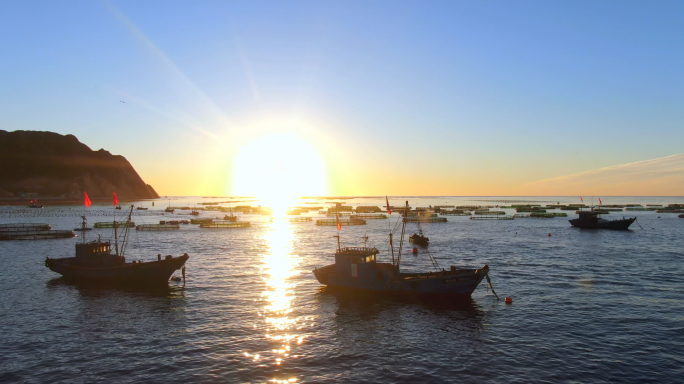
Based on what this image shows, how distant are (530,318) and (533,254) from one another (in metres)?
37.7

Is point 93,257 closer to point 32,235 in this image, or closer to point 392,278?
point 392,278

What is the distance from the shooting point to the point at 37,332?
30141 mm

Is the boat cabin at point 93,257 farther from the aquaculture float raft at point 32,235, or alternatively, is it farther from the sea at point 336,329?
the aquaculture float raft at point 32,235

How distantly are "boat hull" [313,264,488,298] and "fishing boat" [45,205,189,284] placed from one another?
2167cm

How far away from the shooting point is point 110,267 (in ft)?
152

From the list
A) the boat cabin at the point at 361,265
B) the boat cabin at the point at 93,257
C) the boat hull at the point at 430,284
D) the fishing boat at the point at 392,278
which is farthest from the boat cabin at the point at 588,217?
the boat cabin at the point at 93,257

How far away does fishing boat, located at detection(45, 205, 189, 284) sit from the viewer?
150 feet

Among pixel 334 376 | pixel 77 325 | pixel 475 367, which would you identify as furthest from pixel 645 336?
pixel 77 325

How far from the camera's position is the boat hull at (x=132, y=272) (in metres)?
45.6

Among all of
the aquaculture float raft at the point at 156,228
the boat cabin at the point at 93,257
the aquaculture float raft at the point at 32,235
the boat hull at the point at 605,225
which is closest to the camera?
the boat cabin at the point at 93,257

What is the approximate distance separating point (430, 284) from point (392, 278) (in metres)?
3.84

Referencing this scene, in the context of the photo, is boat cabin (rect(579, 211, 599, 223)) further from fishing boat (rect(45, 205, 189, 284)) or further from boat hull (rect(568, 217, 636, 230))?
fishing boat (rect(45, 205, 189, 284))

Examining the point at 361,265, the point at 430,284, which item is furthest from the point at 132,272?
the point at 430,284

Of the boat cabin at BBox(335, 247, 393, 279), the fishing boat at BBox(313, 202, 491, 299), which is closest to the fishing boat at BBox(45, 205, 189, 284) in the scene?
the fishing boat at BBox(313, 202, 491, 299)
